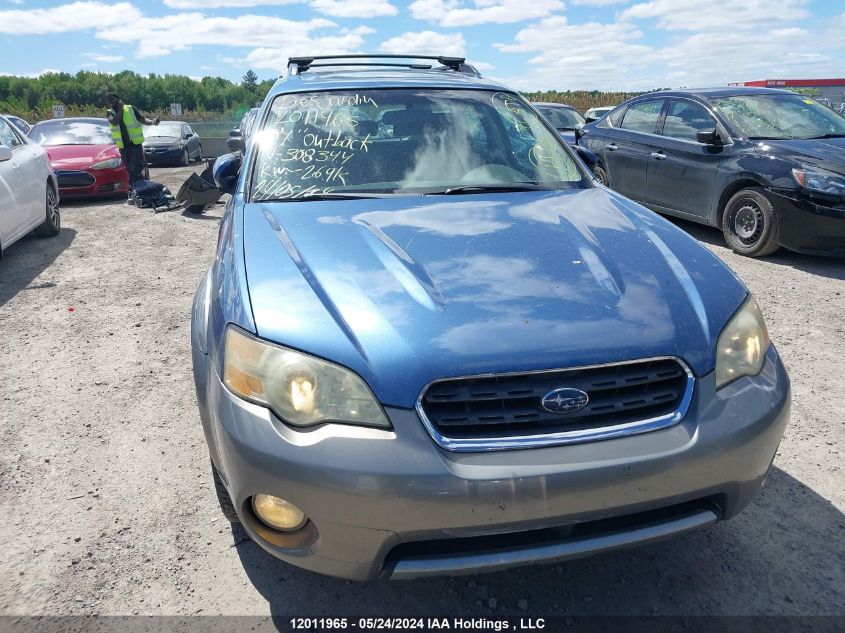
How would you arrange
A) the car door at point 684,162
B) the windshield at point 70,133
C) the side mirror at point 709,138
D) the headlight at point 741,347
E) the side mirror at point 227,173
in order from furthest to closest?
1. the windshield at point 70,133
2. the car door at point 684,162
3. the side mirror at point 709,138
4. the side mirror at point 227,173
5. the headlight at point 741,347

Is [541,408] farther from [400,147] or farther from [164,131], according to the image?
[164,131]

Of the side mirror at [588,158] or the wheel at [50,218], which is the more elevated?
the side mirror at [588,158]

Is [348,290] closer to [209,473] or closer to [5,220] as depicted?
[209,473]

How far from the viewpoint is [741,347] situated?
2.01 metres

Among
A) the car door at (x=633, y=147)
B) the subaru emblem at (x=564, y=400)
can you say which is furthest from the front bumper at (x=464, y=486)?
the car door at (x=633, y=147)

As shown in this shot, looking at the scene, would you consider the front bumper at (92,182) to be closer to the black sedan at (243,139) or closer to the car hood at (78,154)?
the car hood at (78,154)

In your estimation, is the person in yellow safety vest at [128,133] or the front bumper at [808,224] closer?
the front bumper at [808,224]

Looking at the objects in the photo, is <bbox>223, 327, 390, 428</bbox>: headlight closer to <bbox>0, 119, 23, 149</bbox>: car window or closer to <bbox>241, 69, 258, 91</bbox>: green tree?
<bbox>0, 119, 23, 149</bbox>: car window

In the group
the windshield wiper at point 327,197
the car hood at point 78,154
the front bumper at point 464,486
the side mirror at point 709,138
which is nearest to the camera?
the front bumper at point 464,486

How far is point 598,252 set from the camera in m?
2.29

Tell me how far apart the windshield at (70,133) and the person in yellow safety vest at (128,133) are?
0.82 m

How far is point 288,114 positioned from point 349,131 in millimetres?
343

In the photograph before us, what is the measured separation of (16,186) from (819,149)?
7.60 metres

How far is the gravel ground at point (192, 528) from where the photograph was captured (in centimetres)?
216
